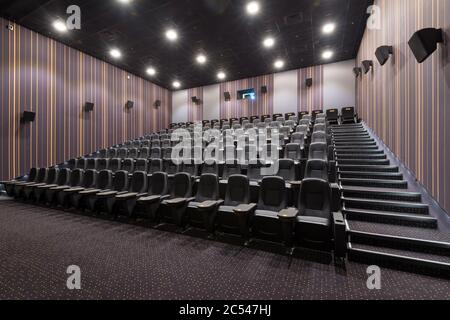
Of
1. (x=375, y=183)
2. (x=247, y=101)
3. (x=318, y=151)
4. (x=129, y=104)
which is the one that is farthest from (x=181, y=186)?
(x=247, y=101)

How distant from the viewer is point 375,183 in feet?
9.63

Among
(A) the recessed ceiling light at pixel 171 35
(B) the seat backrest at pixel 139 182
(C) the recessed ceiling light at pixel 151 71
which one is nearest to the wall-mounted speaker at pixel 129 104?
(C) the recessed ceiling light at pixel 151 71

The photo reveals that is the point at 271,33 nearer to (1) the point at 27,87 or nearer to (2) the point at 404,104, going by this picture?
(2) the point at 404,104

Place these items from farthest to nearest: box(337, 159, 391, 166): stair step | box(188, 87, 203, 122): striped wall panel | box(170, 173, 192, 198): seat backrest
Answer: box(188, 87, 203, 122): striped wall panel < box(337, 159, 391, 166): stair step < box(170, 173, 192, 198): seat backrest

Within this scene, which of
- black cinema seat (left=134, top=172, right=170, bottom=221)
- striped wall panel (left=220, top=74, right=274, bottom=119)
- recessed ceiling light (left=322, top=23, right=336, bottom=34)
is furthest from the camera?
striped wall panel (left=220, top=74, right=274, bottom=119)

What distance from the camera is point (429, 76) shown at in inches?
91.6

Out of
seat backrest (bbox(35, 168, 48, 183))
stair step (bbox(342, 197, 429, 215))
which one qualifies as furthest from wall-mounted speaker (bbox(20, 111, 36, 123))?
stair step (bbox(342, 197, 429, 215))

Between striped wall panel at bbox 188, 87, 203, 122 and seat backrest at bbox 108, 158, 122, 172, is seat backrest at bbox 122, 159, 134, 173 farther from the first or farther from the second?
striped wall panel at bbox 188, 87, 203, 122

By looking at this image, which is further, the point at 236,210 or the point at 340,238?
the point at 236,210

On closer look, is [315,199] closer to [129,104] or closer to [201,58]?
[201,58]

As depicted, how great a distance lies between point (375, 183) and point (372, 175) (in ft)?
0.71

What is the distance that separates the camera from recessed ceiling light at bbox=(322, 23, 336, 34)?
17.2ft

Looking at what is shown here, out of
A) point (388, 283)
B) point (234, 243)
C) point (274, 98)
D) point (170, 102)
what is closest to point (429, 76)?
point (388, 283)

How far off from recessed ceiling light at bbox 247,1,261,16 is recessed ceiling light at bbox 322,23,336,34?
6.04ft
